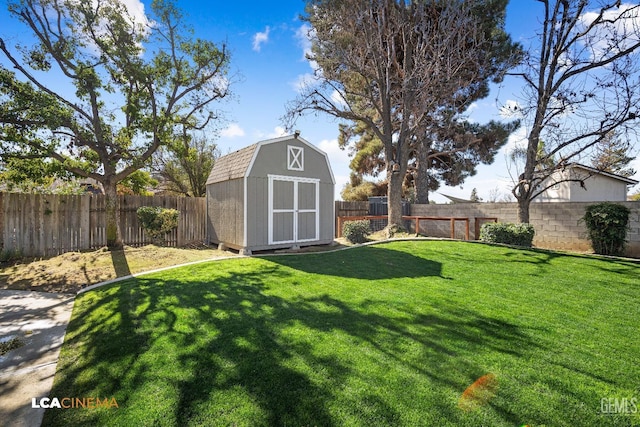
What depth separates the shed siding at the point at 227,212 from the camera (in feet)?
25.1

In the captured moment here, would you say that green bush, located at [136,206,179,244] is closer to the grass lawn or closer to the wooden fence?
the wooden fence

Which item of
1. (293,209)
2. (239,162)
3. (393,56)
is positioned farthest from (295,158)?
(393,56)

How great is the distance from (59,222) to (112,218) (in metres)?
1.13

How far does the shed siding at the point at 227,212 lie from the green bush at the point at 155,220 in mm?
1229

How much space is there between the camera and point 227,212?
8.32 metres

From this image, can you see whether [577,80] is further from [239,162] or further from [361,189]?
[361,189]

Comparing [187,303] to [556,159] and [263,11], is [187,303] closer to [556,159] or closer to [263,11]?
[263,11]

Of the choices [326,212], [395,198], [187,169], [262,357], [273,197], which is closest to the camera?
[262,357]

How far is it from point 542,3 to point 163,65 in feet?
37.9

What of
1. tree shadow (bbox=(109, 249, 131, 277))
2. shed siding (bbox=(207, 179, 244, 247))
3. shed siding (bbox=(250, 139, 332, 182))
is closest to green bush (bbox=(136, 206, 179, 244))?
tree shadow (bbox=(109, 249, 131, 277))

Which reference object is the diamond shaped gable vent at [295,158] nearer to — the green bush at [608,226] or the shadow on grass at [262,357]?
the shadow on grass at [262,357]

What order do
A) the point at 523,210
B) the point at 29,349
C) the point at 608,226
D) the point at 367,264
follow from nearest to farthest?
the point at 29,349 → the point at 367,264 → the point at 608,226 → the point at 523,210

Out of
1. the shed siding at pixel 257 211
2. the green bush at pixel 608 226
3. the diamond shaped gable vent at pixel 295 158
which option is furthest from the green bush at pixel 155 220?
the green bush at pixel 608 226

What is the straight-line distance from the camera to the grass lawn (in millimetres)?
1859
